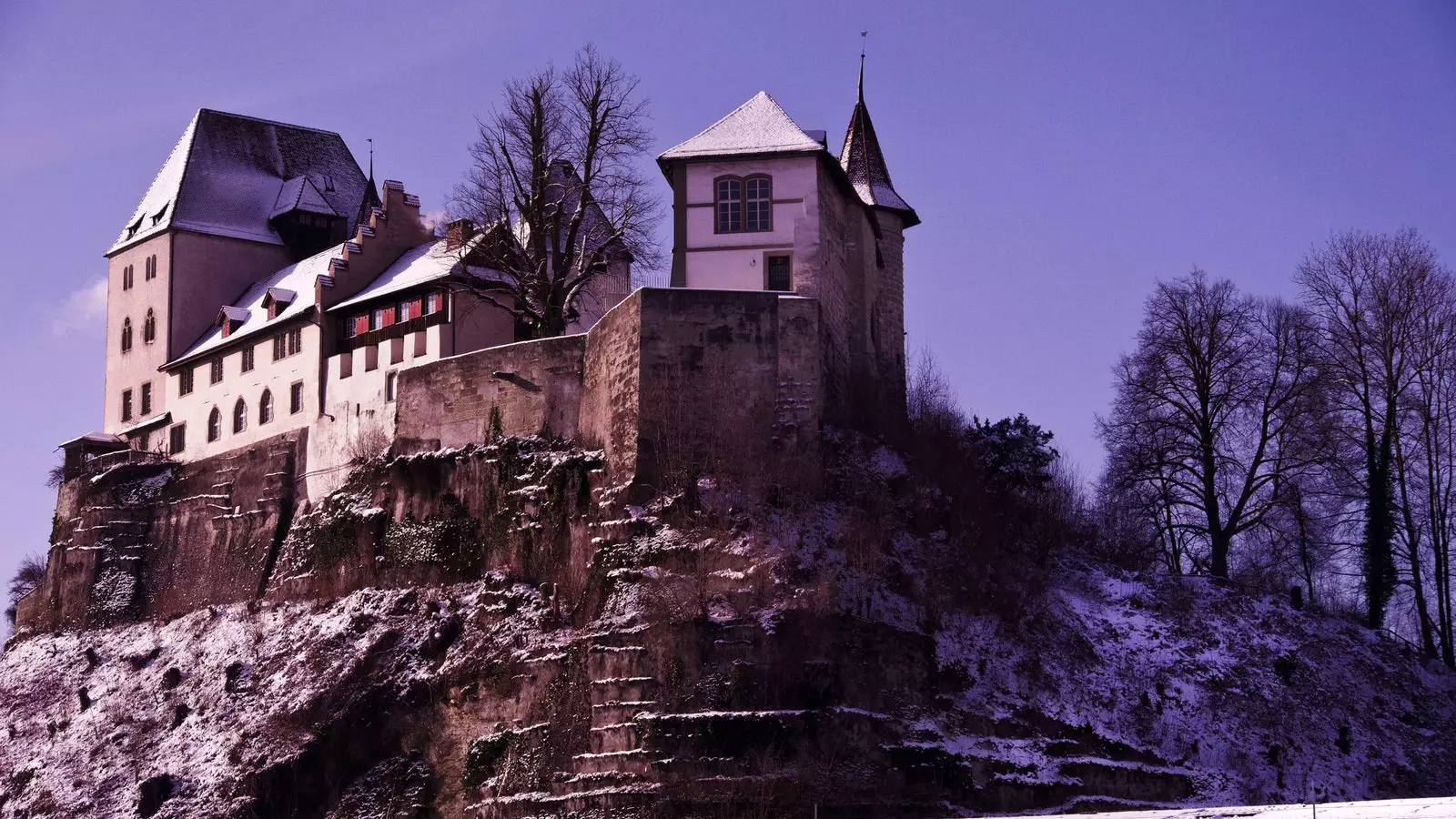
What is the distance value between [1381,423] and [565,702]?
23.7 m

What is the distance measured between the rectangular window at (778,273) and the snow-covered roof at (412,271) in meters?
10.8

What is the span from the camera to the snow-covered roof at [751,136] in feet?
193

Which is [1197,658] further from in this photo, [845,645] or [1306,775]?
[845,645]

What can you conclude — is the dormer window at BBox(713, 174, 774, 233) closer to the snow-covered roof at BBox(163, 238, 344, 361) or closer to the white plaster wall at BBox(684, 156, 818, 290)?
the white plaster wall at BBox(684, 156, 818, 290)

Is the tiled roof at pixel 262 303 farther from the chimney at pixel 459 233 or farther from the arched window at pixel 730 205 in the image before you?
the arched window at pixel 730 205

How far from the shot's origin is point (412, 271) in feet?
220

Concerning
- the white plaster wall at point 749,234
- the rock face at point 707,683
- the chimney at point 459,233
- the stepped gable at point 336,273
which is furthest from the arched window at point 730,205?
the stepped gable at point 336,273

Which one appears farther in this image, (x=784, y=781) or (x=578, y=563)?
(x=578, y=563)

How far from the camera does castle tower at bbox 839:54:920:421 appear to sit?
207ft

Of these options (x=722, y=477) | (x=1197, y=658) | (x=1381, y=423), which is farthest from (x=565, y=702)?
(x=1381, y=423)

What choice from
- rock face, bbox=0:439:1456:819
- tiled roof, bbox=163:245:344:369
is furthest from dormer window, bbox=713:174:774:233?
tiled roof, bbox=163:245:344:369

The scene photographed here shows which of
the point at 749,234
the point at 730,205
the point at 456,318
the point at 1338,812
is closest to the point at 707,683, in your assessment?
the point at 749,234

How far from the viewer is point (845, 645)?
49.2 meters

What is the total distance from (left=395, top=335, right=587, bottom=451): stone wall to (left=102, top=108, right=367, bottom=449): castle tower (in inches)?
653
